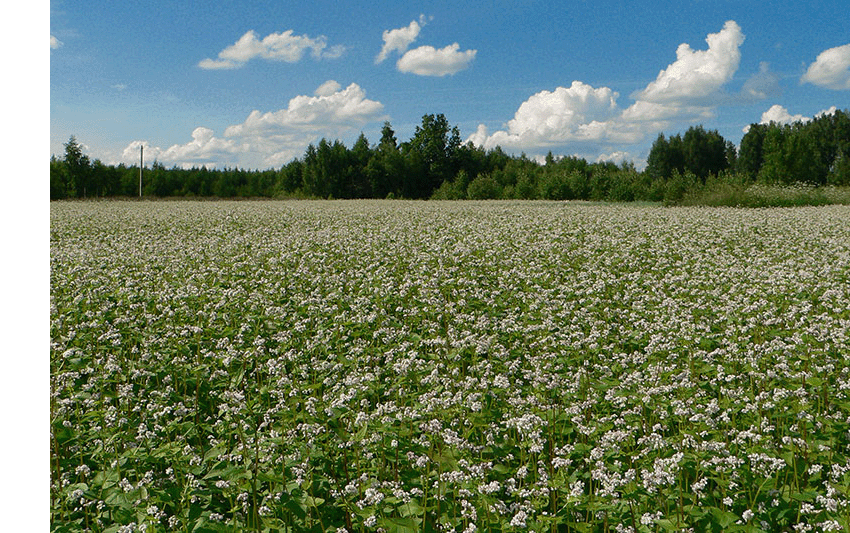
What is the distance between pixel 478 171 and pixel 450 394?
8281 cm

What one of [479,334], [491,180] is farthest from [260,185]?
[479,334]

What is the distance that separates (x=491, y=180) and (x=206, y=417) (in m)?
63.1

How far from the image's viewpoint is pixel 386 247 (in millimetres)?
15227

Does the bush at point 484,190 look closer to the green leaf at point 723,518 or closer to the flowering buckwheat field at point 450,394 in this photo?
the flowering buckwheat field at point 450,394

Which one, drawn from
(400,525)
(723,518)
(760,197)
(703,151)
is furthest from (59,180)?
(703,151)

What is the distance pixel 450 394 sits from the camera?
5492mm

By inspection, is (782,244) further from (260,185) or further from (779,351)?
(260,185)

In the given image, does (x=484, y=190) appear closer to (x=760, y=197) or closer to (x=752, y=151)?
(x=760, y=197)

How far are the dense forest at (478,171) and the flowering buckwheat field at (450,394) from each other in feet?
110

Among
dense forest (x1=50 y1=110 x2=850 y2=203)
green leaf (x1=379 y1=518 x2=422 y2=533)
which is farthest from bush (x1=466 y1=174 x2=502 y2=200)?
green leaf (x1=379 y1=518 x2=422 y2=533)

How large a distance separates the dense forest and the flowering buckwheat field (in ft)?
110

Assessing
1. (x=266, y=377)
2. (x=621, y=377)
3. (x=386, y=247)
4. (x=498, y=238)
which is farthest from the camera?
(x=498, y=238)

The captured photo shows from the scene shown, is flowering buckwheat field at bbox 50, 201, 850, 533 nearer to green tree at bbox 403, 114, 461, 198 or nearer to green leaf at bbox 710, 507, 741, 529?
green leaf at bbox 710, 507, 741, 529

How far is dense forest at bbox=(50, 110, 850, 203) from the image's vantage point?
56531 mm
